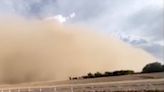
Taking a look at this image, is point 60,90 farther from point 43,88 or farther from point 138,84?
point 138,84

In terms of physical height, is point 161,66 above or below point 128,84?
above

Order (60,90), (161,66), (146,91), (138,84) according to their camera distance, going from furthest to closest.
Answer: (161,66) < (60,90) < (138,84) < (146,91)

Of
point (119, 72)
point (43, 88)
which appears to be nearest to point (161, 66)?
point (119, 72)

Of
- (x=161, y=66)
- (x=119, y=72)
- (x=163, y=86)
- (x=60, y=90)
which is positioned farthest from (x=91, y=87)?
(x=119, y=72)

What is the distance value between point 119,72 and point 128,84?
4872cm

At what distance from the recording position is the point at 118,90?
3058cm

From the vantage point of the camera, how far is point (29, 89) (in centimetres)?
3728

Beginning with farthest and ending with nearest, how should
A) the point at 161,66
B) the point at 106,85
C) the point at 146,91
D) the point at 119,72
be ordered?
the point at 119,72
the point at 161,66
the point at 106,85
the point at 146,91

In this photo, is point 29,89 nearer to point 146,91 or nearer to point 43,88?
point 43,88

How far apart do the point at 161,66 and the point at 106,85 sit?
114 feet

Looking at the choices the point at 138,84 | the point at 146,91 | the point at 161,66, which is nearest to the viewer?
the point at 146,91

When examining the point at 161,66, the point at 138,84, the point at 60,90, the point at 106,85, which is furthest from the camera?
the point at 161,66

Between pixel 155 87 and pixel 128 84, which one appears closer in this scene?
pixel 155 87

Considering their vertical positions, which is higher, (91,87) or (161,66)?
(161,66)
